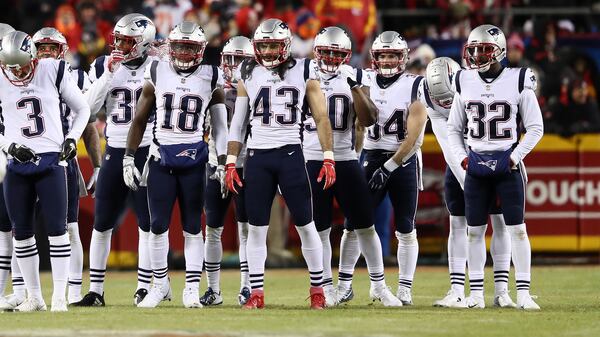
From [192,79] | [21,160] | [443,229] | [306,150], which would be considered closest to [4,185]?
[21,160]

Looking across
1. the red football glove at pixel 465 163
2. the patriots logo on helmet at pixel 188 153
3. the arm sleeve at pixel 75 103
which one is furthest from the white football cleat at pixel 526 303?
the arm sleeve at pixel 75 103

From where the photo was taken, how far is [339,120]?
10555 millimetres

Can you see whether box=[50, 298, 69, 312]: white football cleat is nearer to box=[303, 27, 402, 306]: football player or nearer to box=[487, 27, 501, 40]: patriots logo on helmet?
box=[303, 27, 402, 306]: football player

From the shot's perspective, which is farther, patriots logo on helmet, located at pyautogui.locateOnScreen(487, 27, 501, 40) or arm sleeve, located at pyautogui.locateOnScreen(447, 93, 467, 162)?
arm sleeve, located at pyautogui.locateOnScreen(447, 93, 467, 162)

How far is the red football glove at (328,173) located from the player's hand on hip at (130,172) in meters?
1.38

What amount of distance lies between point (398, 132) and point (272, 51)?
1.48 meters

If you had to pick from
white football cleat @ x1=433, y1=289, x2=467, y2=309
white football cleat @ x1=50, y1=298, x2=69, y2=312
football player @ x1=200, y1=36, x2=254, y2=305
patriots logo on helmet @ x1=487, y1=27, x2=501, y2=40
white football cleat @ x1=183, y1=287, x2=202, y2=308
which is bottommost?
white football cleat @ x1=433, y1=289, x2=467, y2=309

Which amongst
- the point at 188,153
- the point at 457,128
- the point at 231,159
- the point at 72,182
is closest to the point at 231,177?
the point at 231,159

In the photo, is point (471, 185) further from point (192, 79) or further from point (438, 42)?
point (438, 42)

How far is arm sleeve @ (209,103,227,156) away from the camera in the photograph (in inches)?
404

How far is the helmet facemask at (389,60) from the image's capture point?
10797 millimetres

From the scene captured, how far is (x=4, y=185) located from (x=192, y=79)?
5.16 ft

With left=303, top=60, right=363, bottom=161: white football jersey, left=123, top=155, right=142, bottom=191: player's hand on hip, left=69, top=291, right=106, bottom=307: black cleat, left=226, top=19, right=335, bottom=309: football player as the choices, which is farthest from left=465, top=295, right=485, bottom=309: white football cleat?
left=69, top=291, right=106, bottom=307: black cleat

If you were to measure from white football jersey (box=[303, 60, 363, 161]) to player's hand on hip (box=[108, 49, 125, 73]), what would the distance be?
1.52 m
